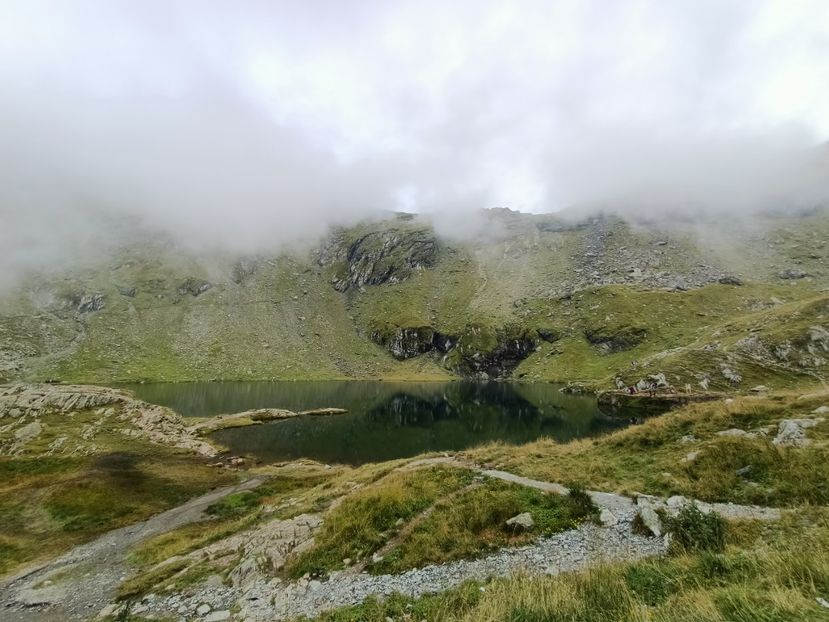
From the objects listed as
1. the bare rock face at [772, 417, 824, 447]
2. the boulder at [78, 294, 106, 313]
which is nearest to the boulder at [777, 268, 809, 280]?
the bare rock face at [772, 417, 824, 447]

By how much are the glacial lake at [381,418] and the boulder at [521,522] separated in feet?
127

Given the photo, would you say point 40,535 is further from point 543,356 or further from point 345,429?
point 543,356

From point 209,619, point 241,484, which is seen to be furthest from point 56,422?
point 209,619

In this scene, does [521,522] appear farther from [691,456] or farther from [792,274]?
[792,274]

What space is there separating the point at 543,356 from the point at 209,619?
17686 cm

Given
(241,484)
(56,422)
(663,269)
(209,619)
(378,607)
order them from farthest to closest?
(663,269)
(56,422)
(241,484)
(209,619)
(378,607)

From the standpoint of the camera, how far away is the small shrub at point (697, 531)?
38.5ft

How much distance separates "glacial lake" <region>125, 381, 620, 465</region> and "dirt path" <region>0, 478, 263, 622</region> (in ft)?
90.6

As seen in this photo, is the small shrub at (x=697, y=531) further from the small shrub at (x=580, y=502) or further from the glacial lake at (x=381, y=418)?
the glacial lake at (x=381, y=418)

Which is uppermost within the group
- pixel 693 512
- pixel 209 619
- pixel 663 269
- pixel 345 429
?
pixel 663 269

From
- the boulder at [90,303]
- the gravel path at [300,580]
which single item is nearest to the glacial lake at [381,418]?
the gravel path at [300,580]

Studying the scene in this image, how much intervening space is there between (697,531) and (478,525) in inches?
297

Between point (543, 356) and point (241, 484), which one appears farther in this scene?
point (543, 356)

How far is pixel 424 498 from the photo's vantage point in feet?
65.1
